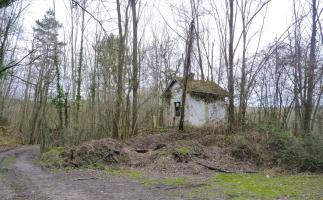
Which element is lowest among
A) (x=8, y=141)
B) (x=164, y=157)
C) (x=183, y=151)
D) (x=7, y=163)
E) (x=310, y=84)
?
(x=7, y=163)

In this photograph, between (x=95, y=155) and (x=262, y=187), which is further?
(x=95, y=155)

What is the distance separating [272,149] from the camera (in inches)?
589

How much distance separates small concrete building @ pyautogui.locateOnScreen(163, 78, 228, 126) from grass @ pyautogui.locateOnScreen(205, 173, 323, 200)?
1544 cm

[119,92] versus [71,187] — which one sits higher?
[119,92]

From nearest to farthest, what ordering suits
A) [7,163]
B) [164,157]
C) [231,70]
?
[164,157], [7,163], [231,70]

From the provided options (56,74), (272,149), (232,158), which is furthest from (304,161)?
(56,74)

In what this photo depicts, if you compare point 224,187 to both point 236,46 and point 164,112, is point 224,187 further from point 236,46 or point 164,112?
point 164,112

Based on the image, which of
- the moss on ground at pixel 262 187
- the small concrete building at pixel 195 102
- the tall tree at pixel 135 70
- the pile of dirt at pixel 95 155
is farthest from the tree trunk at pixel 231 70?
the moss on ground at pixel 262 187

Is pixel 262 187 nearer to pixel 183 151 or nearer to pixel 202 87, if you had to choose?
pixel 183 151

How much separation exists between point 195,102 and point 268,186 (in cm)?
2055

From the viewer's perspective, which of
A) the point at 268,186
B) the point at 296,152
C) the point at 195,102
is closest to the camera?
the point at 268,186

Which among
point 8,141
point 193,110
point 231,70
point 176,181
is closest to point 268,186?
point 176,181

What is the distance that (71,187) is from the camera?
10.6 metres

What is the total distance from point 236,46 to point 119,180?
529 inches
